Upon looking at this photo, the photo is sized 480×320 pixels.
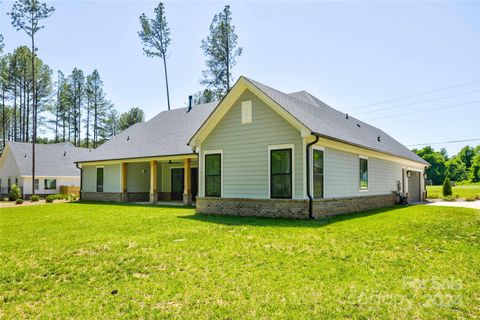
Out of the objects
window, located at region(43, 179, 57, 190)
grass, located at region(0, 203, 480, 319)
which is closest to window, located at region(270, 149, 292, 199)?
grass, located at region(0, 203, 480, 319)

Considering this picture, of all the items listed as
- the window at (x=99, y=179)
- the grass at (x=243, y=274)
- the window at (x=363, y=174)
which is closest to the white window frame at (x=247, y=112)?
the grass at (x=243, y=274)

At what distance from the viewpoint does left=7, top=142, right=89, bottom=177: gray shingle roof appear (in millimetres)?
30172

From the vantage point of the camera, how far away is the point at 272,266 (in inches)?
206

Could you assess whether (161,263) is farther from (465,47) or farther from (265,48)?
(465,47)

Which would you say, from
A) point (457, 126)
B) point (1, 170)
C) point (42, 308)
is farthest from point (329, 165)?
point (457, 126)

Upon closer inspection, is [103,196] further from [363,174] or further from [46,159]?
[363,174]

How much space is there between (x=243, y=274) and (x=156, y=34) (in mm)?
29626

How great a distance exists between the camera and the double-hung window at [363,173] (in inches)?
582

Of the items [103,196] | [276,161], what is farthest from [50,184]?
[276,161]

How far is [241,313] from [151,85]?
30.3m

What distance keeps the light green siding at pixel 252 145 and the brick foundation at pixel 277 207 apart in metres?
0.30

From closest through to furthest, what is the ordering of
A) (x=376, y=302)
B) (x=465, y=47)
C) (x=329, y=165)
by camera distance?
(x=376, y=302) < (x=329, y=165) < (x=465, y=47)

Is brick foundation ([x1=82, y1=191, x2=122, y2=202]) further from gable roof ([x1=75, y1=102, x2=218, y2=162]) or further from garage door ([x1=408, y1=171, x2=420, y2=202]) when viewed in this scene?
garage door ([x1=408, y1=171, x2=420, y2=202])

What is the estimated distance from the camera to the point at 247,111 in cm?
1230
